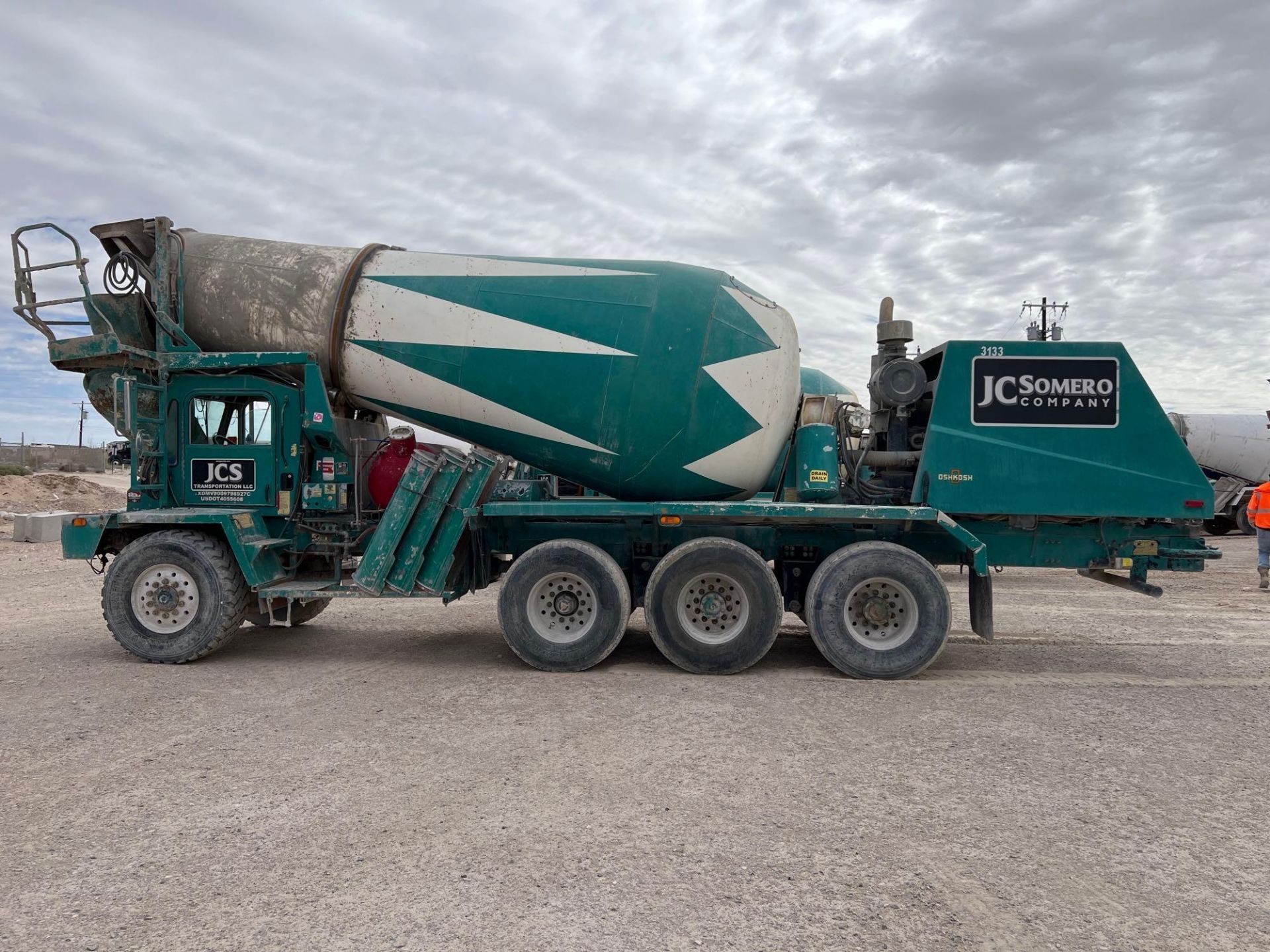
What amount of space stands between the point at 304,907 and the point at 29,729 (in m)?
3.54

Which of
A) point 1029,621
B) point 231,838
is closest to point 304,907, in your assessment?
point 231,838

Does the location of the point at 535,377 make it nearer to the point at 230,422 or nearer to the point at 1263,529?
the point at 230,422

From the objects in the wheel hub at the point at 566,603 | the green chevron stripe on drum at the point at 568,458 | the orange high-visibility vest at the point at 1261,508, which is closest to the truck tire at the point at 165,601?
the green chevron stripe on drum at the point at 568,458

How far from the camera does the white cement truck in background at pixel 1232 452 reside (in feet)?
75.6

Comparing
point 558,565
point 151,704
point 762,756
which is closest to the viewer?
point 762,756

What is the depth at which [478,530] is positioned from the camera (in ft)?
26.1

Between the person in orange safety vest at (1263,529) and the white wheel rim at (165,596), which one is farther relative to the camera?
the person in orange safety vest at (1263,529)

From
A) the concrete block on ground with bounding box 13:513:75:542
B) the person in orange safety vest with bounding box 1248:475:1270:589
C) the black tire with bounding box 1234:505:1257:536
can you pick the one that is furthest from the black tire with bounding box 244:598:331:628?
the black tire with bounding box 1234:505:1257:536

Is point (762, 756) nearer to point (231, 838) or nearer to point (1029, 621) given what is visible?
point (231, 838)

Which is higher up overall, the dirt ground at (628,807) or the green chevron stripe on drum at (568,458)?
the green chevron stripe on drum at (568,458)

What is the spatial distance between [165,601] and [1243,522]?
87.8 feet

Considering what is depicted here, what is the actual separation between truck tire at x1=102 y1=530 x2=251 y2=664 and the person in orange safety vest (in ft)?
50.4

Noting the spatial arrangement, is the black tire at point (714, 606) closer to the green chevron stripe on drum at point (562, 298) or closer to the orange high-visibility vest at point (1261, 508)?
the green chevron stripe on drum at point (562, 298)

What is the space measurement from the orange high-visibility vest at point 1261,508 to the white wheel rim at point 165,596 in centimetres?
1572
